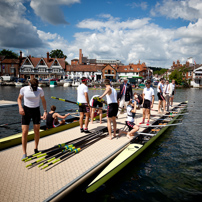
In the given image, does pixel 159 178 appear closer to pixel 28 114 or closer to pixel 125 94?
pixel 28 114

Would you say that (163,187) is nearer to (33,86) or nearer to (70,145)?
(70,145)

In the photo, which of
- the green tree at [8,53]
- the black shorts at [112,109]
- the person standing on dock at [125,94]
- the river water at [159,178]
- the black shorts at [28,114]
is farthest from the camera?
the green tree at [8,53]

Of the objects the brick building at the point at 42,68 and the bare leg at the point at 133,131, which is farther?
the brick building at the point at 42,68

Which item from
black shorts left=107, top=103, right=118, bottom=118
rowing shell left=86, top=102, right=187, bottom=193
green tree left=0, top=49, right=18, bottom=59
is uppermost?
green tree left=0, top=49, right=18, bottom=59

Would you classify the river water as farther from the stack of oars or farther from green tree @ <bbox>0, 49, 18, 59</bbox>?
green tree @ <bbox>0, 49, 18, 59</bbox>

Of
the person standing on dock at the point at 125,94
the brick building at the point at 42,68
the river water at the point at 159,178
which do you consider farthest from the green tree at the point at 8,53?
the river water at the point at 159,178

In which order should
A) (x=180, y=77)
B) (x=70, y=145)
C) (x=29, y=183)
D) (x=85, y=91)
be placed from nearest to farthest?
(x=29, y=183)
(x=70, y=145)
(x=85, y=91)
(x=180, y=77)

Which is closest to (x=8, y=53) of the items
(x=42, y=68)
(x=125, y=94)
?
(x=42, y=68)

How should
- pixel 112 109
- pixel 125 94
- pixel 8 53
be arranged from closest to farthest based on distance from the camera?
1. pixel 112 109
2. pixel 125 94
3. pixel 8 53

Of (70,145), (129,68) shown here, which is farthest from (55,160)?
(129,68)

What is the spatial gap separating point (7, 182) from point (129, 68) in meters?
84.9

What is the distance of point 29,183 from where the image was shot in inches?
149

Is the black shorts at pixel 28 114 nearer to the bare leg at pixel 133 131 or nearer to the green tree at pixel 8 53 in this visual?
the bare leg at pixel 133 131

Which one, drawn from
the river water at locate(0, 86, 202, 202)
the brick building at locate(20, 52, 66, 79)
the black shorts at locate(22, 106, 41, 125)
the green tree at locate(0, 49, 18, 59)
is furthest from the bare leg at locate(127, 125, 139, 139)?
the green tree at locate(0, 49, 18, 59)
